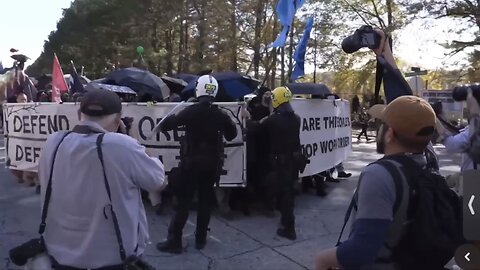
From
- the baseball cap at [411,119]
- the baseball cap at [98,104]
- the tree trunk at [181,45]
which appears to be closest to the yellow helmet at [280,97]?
the baseball cap at [98,104]

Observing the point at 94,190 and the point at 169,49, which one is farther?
the point at 169,49

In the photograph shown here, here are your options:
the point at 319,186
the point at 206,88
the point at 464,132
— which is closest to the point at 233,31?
the point at 319,186

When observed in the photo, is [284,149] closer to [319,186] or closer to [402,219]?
[319,186]

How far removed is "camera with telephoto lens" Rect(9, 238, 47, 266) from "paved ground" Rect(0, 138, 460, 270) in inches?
109

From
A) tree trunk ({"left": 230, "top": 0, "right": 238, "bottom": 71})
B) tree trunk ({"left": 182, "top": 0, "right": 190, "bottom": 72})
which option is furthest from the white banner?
tree trunk ({"left": 182, "top": 0, "right": 190, "bottom": 72})

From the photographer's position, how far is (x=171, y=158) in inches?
303

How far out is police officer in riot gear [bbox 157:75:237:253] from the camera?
19.7ft

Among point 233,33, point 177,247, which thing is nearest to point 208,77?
point 177,247

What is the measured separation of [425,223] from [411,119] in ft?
1.36

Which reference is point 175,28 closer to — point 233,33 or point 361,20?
point 233,33

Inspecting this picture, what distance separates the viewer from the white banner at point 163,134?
754cm

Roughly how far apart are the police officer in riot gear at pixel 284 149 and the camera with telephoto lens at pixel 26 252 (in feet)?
13.2

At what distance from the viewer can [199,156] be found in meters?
5.97

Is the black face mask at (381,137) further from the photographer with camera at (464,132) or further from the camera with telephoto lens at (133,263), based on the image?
the photographer with camera at (464,132)
